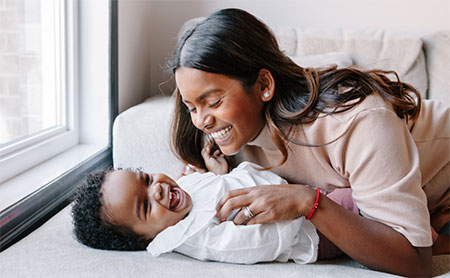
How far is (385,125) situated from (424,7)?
1.48 meters

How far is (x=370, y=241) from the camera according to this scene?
44.8 inches

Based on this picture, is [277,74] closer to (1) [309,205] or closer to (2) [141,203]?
(1) [309,205]

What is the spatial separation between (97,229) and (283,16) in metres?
1.64

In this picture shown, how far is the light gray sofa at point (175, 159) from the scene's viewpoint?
1.08 meters

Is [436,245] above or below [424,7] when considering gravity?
below

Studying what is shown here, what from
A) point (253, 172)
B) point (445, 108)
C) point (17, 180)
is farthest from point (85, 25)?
point (445, 108)

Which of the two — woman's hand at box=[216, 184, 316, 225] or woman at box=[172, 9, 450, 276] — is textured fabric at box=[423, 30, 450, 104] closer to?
woman at box=[172, 9, 450, 276]

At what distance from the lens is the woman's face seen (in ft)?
4.16

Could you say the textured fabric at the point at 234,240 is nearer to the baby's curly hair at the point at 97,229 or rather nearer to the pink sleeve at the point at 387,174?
the baby's curly hair at the point at 97,229

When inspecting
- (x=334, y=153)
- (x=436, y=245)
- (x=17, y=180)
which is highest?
(x=334, y=153)

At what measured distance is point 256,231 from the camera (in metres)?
1.14

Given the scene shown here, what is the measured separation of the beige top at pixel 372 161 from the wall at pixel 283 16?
1.13 metres

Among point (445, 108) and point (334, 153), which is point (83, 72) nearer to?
point (334, 153)

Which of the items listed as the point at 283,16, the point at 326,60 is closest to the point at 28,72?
the point at 326,60
